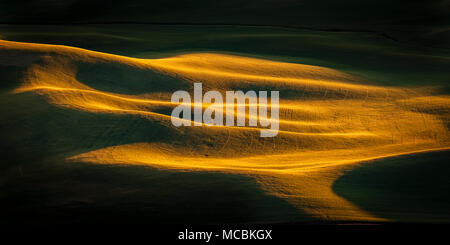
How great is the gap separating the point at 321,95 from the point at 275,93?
810 millimetres

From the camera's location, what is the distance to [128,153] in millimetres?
5789

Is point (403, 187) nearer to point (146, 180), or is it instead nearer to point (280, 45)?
point (146, 180)

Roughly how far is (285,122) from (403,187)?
2639 mm

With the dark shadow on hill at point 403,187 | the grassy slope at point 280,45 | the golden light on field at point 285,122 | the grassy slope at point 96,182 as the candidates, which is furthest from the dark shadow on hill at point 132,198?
the grassy slope at point 280,45

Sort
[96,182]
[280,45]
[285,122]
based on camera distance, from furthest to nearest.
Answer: [280,45] → [285,122] → [96,182]

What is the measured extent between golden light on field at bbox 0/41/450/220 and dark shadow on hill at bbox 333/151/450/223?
A: 17cm

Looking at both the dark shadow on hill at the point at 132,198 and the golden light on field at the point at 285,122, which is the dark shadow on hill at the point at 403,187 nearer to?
the golden light on field at the point at 285,122

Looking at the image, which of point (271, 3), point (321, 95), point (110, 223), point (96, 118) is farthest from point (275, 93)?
point (271, 3)

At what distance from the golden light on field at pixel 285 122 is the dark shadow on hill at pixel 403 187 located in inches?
6.8

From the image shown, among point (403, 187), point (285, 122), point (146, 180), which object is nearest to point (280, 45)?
point (285, 122)

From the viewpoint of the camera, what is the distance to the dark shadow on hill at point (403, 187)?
4.66 meters

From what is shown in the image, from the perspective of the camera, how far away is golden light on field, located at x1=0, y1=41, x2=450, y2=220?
5301mm

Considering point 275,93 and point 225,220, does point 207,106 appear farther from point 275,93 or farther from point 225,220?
point 225,220

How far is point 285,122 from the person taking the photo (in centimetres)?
747
